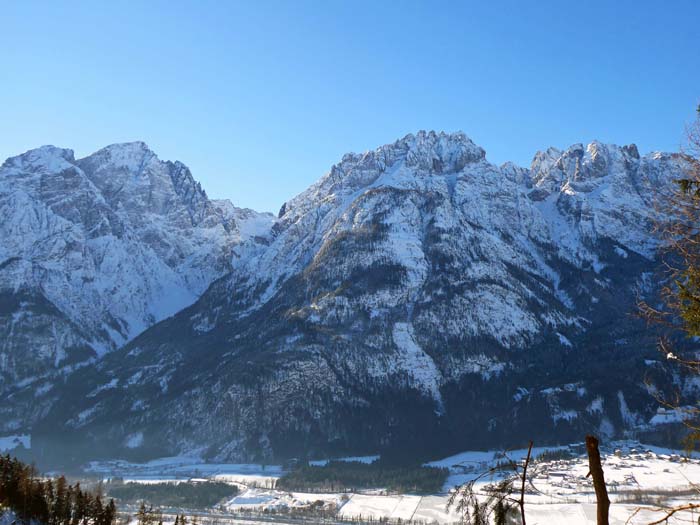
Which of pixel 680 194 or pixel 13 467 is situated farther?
pixel 13 467

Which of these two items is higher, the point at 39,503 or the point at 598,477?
the point at 598,477

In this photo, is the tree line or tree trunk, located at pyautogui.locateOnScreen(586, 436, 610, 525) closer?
→ tree trunk, located at pyautogui.locateOnScreen(586, 436, 610, 525)

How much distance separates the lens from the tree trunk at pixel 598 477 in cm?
1148

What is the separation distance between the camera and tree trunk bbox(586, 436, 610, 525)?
37.7 feet

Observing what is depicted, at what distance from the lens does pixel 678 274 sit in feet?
55.8

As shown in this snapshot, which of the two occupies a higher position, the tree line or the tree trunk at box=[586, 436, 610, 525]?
the tree trunk at box=[586, 436, 610, 525]

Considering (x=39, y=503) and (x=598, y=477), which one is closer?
(x=598, y=477)

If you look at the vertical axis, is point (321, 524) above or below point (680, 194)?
below

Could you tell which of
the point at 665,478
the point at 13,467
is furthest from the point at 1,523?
the point at 665,478

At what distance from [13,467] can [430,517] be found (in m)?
109

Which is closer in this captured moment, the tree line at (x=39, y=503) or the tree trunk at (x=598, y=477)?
the tree trunk at (x=598, y=477)

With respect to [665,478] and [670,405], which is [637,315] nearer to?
[670,405]

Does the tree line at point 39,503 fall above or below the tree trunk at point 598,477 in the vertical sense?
below

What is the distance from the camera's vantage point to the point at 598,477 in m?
12.1
